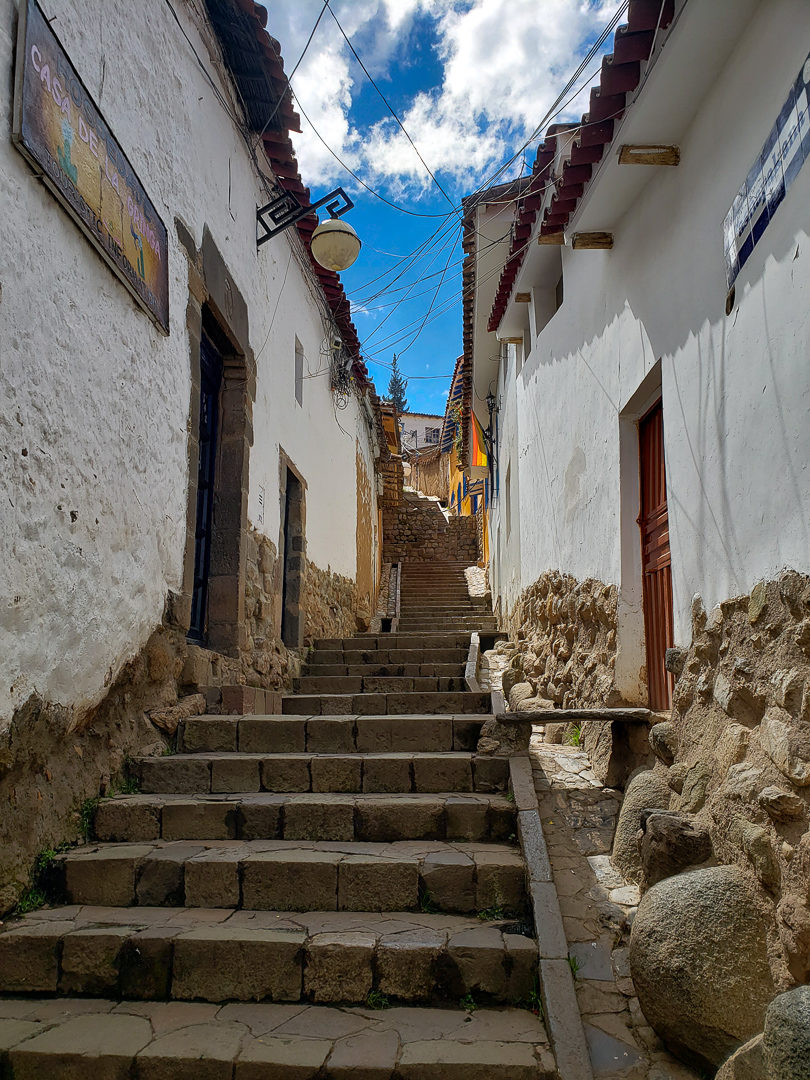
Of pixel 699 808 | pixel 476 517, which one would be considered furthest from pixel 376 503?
pixel 699 808

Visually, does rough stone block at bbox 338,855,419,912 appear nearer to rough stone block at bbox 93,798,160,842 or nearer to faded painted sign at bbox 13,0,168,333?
rough stone block at bbox 93,798,160,842

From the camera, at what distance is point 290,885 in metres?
3.41

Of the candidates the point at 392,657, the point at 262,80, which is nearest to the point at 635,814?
the point at 392,657

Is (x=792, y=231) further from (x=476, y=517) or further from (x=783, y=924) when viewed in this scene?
(x=476, y=517)

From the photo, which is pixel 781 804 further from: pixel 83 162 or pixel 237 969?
pixel 83 162

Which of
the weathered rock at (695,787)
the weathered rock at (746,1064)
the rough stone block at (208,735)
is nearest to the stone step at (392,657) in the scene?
the rough stone block at (208,735)

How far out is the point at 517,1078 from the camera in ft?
7.95

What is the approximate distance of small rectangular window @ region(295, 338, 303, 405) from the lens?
27.9ft

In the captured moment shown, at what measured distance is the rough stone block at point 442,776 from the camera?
4270mm

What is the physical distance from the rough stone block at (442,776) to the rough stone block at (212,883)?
1.18 m

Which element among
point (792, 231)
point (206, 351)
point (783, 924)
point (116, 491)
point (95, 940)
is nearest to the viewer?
point (783, 924)

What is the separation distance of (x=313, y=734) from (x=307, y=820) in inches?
39.7

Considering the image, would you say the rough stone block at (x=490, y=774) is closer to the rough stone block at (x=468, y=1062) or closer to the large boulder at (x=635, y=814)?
the large boulder at (x=635, y=814)

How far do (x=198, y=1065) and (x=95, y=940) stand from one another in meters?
0.78
